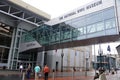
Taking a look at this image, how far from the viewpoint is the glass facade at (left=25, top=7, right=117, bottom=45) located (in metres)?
19.3

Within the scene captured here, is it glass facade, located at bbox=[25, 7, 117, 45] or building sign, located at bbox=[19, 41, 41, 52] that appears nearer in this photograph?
glass facade, located at bbox=[25, 7, 117, 45]

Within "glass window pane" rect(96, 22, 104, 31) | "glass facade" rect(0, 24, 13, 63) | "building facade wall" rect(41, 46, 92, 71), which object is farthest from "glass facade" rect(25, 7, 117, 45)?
"building facade wall" rect(41, 46, 92, 71)

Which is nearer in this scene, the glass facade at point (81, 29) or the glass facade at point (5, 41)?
the glass facade at point (81, 29)

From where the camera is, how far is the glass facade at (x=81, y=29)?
758 inches

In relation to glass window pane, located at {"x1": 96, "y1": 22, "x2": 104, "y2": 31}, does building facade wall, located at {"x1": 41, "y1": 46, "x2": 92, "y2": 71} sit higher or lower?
lower

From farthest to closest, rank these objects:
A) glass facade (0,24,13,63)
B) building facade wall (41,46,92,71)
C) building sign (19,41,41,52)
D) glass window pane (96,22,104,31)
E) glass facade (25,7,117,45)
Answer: building facade wall (41,46,92,71) → glass facade (0,24,13,63) → building sign (19,41,41,52) → glass window pane (96,22,104,31) → glass facade (25,7,117,45)

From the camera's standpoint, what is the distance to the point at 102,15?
2022 centimetres

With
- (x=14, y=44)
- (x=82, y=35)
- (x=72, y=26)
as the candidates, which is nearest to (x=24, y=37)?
(x=14, y=44)

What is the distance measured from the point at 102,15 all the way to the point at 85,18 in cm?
301

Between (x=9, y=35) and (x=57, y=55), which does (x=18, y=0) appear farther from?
(x=57, y=55)

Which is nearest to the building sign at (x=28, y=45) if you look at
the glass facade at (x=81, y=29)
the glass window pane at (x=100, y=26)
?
the glass facade at (x=81, y=29)

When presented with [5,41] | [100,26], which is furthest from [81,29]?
[5,41]

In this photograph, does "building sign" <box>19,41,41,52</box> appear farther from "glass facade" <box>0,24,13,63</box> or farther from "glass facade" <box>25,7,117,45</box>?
"glass facade" <box>0,24,13,63</box>

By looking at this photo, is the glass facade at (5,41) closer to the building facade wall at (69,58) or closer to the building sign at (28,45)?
the building sign at (28,45)
